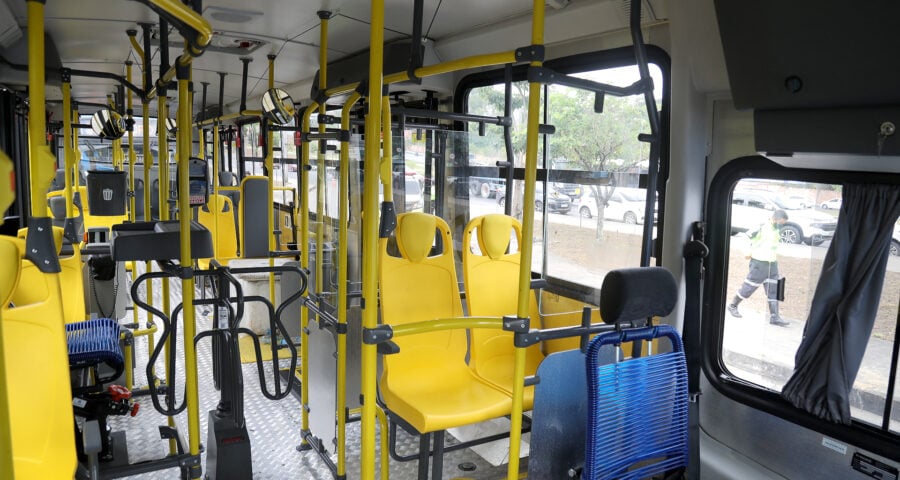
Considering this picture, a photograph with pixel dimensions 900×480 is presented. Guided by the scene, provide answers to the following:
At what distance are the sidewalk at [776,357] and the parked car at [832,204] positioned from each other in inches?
18.1

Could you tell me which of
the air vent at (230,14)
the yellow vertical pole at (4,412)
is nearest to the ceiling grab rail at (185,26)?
the air vent at (230,14)

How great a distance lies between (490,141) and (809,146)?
2301 millimetres

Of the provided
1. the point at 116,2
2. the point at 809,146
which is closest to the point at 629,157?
the point at 809,146

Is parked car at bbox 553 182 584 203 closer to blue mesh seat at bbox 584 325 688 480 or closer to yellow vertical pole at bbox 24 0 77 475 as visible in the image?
blue mesh seat at bbox 584 325 688 480

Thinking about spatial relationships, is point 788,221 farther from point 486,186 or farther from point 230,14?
point 230,14

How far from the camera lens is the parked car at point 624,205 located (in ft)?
9.96

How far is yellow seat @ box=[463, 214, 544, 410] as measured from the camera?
124 inches

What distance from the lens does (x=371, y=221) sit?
6.25ft

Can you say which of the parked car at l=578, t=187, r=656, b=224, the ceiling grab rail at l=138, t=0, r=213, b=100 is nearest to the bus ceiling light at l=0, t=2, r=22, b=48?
the ceiling grab rail at l=138, t=0, r=213, b=100

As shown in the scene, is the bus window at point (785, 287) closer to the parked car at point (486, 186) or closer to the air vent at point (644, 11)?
the air vent at point (644, 11)

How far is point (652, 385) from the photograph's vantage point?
230 centimetres

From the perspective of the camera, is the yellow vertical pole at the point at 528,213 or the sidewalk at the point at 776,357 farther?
the sidewalk at the point at 776,357

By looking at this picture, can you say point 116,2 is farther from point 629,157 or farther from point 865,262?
point 865,262

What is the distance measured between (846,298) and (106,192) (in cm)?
506
